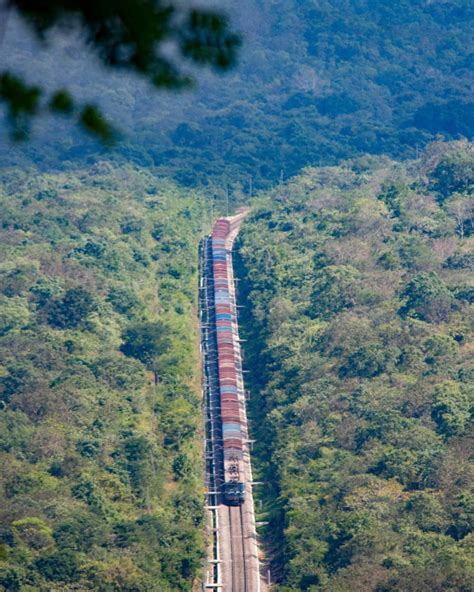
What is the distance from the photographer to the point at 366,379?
77562 millimetres

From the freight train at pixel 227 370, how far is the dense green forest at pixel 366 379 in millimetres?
2353

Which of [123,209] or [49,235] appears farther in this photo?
[123,209]

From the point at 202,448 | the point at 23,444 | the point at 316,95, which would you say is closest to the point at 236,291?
the point at 202,448

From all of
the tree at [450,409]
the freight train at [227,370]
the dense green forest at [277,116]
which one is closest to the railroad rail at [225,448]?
the freight train at [227,370]

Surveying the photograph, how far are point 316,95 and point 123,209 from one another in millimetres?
74590

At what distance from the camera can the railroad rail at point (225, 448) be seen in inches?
2376

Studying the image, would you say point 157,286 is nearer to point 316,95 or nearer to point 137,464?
point 137,464

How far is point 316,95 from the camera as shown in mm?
187625

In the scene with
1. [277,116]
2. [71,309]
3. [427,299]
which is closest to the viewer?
[427,299]

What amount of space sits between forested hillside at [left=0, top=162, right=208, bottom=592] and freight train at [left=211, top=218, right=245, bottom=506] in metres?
2.62

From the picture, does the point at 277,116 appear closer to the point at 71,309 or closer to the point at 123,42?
the point at 71,309

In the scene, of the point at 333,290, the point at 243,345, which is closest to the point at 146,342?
the point at 243,345

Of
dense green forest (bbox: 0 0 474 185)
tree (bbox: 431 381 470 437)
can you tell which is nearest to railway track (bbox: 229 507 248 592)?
tree (bbox: 431 381 470 437)

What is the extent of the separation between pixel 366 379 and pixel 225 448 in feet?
45.2
